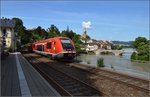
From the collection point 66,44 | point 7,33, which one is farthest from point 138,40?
point 66,44

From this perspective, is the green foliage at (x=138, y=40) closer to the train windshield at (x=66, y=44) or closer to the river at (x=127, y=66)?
the river at (x=127, y=66)

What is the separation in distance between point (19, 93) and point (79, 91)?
2895 mm

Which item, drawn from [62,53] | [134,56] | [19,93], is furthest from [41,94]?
[134,56]

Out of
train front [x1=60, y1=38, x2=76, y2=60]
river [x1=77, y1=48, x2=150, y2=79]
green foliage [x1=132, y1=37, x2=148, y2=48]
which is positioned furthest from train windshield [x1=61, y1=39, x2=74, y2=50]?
green foliage [x1=132, y1=37, x2=148, y2=48]

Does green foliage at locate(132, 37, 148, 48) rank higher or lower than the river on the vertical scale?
higher

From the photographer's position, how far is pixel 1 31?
71.5 metres

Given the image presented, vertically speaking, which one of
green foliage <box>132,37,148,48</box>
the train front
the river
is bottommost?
the river

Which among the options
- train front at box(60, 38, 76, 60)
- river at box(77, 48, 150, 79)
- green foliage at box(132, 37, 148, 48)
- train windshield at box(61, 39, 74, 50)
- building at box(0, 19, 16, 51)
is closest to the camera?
river at box(77, 48, 150, 79)

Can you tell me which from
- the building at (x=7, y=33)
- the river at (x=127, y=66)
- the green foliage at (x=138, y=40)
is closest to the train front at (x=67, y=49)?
the river at (x=127, y=66)

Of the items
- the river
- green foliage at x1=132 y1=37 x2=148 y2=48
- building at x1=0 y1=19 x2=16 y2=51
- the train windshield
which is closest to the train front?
the train windshield

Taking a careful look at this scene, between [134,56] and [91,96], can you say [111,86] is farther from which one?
[134,56]

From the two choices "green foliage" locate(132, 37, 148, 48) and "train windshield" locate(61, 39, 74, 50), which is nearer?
"train windshield" locate(61, 39, 74, 50)

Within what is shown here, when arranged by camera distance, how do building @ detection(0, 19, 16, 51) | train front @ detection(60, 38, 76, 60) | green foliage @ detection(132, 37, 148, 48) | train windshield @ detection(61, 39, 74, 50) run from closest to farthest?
train front @ detection(60, 38, 76, 60) < train windshield @ detection(61, 39, 74, 50) < building @ detection(0, 19, 16, 51) < green foliage @ detection(132, 37, 148, 48)

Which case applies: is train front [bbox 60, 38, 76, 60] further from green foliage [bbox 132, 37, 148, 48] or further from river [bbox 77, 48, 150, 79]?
green foliage [bbox 132, 37, 148, 48]
